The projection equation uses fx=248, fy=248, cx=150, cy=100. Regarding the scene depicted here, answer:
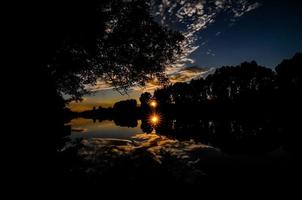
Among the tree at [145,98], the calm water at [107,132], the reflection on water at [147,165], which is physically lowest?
the reflection on water at [147,165]

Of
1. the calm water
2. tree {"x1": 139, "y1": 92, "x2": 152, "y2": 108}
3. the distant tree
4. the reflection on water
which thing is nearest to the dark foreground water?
the reflection on water

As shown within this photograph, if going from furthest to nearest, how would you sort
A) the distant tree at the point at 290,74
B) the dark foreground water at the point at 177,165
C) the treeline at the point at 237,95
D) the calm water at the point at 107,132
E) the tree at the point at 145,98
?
the tree at the point at 145,98 → the distant tree at the point at 290,74 → the treeline at the point at 237,95 → the calm water at the point at 107,132 → the dark foreground water at the point at 177,165

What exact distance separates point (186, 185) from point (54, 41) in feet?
25.8

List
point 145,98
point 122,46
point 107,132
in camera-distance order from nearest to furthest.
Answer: point 122,46 → point 107,132 → point 145,98

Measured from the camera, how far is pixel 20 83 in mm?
6309

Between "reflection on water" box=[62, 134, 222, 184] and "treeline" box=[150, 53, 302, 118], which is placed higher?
"treeline" box=[150, 53, 302, 118]

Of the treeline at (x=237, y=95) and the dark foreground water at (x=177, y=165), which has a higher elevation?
the treeline at (x=237, y=95)

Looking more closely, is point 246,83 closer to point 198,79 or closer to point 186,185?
point 198,79

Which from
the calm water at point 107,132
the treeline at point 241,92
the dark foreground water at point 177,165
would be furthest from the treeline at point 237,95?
the dark foreground water at point 177,165

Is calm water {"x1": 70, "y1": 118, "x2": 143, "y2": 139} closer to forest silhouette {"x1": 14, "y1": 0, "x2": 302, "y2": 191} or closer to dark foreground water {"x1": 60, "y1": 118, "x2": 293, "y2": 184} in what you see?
dark foreground water {"x1": 60, "y1": 118, "x2": 293, "y2": 184}

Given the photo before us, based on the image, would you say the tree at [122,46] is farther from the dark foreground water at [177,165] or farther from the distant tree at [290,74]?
the distant tree at [290,74]

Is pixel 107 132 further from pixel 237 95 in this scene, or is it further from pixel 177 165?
pixel 237 95

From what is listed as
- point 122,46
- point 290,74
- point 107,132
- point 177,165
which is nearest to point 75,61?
point 122,46

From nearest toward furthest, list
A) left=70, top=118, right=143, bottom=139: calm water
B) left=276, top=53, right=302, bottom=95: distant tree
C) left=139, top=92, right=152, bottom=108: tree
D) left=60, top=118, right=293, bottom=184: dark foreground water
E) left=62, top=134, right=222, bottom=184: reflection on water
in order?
left=60, top=118, right=293, bottom=184: dark foreground water
left=62, top=134, right=222, bottom=184: reflection on water
left=70, top=118, right=143, bottom=139: calm water
left=276, top=53, right=302, bottom=95: distant tree
left=139, top=92, right=152, bottom=108: tree
